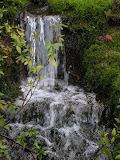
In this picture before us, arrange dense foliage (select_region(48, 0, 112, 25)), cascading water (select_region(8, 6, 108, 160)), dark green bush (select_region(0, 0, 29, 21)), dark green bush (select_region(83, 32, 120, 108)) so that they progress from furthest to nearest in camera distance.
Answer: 1. dense foliage (select_region(48, 0, 112, 25))
2. dark green bush (select_region(0, 0, 29, 21))
3. dark green bush (select_region(83, 32, 120, 108))
4. cascading water (select_region(8, 6, 108, 160))

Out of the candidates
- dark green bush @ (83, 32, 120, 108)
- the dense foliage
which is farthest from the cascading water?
the dense foliage

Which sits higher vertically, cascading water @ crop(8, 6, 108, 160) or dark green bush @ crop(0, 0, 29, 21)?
dark green bush @ crop(0, 0, 29, 21)

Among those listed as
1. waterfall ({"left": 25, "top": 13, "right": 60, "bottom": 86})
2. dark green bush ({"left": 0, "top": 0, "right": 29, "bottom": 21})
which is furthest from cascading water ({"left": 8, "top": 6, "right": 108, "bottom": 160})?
dark green bush ({"left": 0, "top": 0, "right": 29, "bottom": 21})

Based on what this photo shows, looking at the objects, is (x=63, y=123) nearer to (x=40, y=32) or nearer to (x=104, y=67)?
(x=104, y=67)

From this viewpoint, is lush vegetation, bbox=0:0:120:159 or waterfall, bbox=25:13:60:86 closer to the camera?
lush vegetation, bbox=0:0:120:159

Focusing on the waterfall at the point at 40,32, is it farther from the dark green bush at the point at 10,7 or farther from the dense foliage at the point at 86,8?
the dense foliage at the point at 86,8

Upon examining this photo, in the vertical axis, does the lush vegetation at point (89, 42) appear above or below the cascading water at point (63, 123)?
above

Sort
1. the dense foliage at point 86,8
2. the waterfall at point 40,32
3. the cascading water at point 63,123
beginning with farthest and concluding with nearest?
1. the dense foliage at point 86,8
2. the waterfall at point 40,32
3. the cascading water at point 63,123

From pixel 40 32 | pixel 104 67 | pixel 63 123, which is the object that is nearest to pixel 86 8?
pixel 40 32

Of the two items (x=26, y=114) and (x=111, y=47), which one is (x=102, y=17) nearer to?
(x=111, y=47)

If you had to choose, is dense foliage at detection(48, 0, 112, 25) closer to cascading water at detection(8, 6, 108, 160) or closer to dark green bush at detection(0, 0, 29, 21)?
dark green bush at detection(0, 0, 29, 21)

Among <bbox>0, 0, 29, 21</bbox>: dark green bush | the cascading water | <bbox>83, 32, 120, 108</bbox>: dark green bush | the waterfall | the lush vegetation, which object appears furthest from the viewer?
the waterfall

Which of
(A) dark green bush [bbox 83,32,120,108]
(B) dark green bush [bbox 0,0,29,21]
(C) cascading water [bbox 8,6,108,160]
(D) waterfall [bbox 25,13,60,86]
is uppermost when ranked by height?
(B) dark green bush [bbox 0,0,29,21]

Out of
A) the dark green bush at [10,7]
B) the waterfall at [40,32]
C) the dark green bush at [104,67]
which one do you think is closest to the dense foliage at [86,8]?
the waterfall at [40,32]
